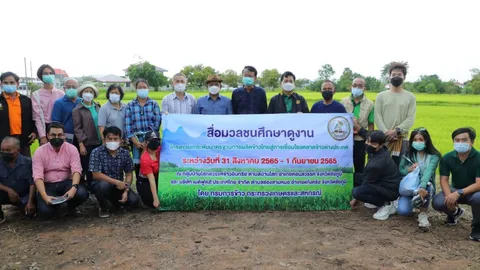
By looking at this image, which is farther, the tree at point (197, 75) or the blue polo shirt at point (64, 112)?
the tree at point (197, 75)

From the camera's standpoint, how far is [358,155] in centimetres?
556

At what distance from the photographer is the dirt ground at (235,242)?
3.46 metres

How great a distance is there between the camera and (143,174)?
16.5 feet

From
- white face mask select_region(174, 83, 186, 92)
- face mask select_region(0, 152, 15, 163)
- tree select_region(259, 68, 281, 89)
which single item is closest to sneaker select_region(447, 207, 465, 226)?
white face mask select_region(174, 83, 186, 92)

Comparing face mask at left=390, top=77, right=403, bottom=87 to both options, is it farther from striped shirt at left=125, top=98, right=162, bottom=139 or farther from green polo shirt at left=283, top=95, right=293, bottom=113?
striped shirt at left=125, top=98, right=162, bottom=139

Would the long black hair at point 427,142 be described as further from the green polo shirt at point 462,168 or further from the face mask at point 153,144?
the face mask at point 153,144

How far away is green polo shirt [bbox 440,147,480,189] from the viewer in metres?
4.35

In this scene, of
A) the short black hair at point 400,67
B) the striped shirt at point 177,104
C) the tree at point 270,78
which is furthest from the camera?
the tree at point 270,78

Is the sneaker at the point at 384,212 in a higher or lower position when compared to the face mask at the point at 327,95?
lower

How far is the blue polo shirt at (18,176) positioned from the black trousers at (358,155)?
14.8 ft

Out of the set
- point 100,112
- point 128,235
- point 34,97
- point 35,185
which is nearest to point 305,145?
point 128,235

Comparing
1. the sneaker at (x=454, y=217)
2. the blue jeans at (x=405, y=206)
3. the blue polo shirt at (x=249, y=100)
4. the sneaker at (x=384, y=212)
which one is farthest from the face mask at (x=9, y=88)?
the sneaker at (x=454, y=217)

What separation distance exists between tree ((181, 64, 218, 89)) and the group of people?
5161 cm

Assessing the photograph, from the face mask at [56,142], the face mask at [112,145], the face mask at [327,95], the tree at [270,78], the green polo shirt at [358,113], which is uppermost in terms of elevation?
the tree at [270,78]
